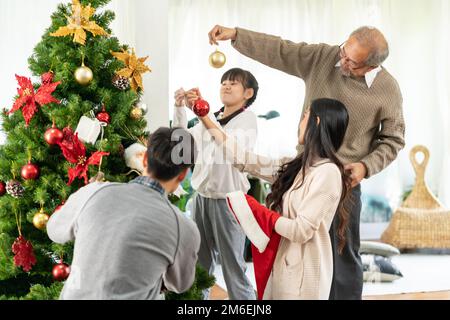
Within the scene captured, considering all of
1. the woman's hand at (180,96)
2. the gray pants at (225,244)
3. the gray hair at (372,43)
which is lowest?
the gray pants at (225,244)

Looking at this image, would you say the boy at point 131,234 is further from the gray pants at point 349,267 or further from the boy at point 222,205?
the boy at point 222,205

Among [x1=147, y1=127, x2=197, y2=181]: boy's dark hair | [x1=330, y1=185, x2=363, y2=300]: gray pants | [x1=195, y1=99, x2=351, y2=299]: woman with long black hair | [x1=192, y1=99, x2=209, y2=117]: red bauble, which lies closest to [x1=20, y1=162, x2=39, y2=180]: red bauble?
[x1=147, y1=127, x2=197, y2=181]: boy's dark hair

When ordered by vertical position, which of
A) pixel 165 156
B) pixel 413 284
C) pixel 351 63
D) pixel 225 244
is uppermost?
pixel 351 63

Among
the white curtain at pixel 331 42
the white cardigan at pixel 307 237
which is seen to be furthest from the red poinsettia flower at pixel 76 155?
the white curtain at pixel 331 42

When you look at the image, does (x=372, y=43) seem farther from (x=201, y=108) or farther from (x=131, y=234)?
(x=131, y=234)

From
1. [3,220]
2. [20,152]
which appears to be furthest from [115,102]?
[3,220]

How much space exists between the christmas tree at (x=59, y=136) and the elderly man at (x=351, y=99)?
59 centimetres

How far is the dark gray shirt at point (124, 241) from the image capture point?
60.2 inches

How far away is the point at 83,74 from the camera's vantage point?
2023 millimetres

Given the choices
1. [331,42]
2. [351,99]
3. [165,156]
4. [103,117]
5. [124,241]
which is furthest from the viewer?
[331,42]

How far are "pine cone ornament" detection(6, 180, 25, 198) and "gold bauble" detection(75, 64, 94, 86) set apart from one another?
0.42m

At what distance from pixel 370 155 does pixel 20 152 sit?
138 centimetres

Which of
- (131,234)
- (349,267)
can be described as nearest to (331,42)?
(349,267)

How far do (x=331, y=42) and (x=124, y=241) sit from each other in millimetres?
4145
